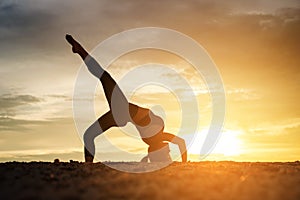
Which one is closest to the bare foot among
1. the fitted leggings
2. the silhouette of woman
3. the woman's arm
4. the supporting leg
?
the silhouette of woman

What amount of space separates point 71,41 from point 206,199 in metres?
18.5

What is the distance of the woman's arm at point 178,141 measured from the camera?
31141mm

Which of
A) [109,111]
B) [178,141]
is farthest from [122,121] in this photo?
[178,141]

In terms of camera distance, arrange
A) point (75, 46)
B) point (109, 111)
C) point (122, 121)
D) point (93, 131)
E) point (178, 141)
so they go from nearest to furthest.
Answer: point (75, 46) → point (93, 131) → point (109, 111) → point (122, 121) → point (178, 141)

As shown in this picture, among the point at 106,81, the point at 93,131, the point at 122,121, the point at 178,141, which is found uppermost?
the point at 106,81

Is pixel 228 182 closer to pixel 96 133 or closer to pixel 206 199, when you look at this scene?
pixel 206 199

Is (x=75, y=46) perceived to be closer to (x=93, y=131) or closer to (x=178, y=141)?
(x=93, y=131)

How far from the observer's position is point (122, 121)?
92.7 feet

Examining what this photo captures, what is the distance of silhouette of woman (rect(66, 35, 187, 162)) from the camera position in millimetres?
26562

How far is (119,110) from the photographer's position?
27.9 meters

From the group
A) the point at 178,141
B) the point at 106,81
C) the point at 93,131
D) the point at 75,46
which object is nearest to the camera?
the point at 75,46

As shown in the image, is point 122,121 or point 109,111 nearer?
point 109,111

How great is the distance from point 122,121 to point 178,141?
484 cm

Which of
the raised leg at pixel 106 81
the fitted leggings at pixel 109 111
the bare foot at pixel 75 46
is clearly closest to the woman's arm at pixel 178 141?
the fitted leggings at pixel 109 111
